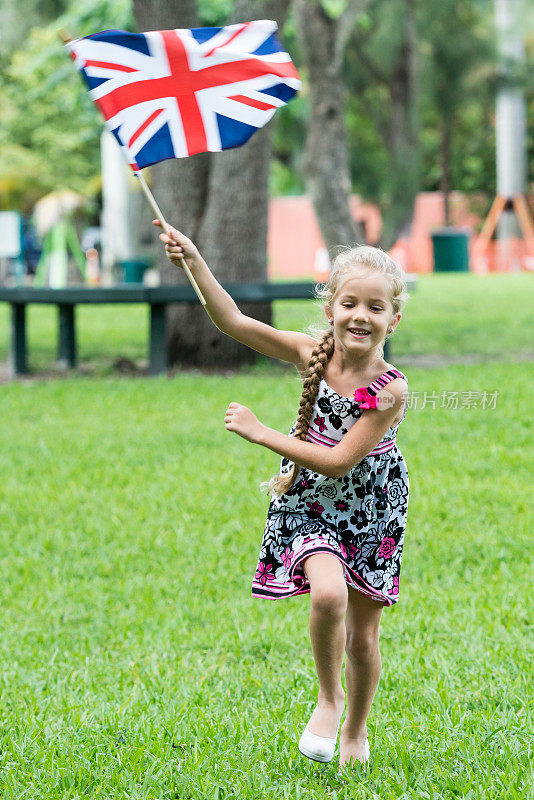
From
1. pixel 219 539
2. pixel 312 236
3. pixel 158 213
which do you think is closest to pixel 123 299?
pixel 219 539

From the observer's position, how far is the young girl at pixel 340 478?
2752 millimetres

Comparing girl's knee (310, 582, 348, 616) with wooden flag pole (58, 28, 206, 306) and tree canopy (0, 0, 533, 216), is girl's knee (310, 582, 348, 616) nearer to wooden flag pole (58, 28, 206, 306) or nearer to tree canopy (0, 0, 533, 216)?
wooden flag pole (58, 28, 206, 306)

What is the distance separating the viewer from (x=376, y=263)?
282 cm

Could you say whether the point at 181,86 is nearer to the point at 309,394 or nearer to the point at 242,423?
the point at 309,394

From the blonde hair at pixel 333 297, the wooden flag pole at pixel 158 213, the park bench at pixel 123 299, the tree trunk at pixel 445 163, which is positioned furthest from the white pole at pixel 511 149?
the blonde hair at pixel 333 297

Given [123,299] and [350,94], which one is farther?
[350,94]

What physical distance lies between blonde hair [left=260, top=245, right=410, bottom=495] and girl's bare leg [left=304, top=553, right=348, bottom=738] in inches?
10.3

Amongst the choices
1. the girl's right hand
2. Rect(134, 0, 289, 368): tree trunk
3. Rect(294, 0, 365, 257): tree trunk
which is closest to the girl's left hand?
the girl's right hand

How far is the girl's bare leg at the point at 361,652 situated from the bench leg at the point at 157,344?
7232 mm

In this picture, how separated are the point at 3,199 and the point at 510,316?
36.6 m

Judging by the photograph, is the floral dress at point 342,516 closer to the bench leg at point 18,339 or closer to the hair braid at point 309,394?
the hair braid at point 309,394

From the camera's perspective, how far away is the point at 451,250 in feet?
105

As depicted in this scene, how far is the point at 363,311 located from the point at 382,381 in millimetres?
185

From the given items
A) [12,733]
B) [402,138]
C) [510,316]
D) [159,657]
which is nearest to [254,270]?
[510,316]
